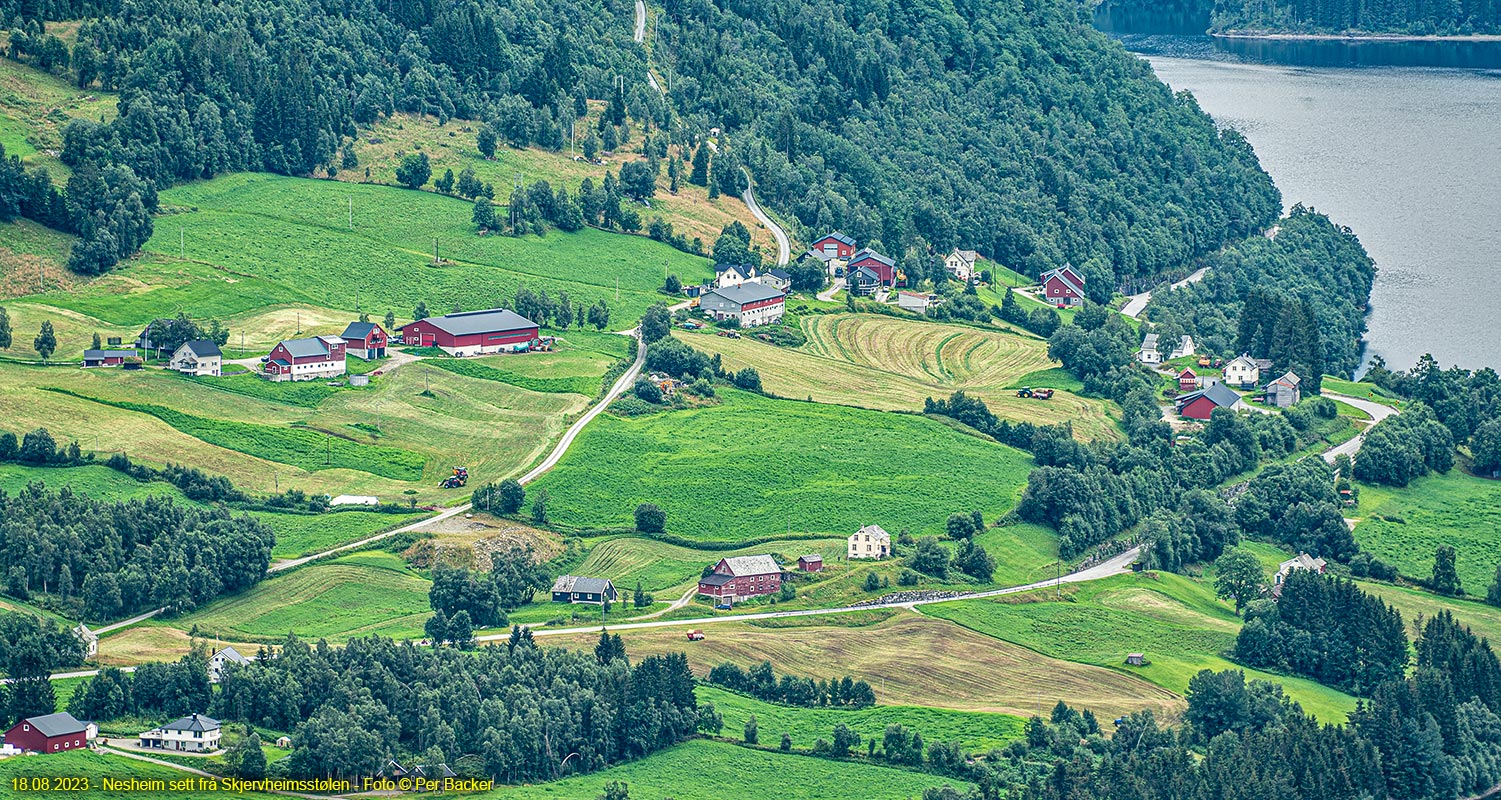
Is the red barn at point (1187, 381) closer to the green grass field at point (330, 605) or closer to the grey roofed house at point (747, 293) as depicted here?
the grey roofed house at point (747, 293)

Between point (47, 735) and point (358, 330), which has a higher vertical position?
point (358, 330)

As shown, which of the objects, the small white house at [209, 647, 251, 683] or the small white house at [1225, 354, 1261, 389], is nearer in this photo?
the small white house at [209, 647, 251, 683]

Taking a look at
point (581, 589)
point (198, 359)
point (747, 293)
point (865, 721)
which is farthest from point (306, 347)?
point (865, 721)

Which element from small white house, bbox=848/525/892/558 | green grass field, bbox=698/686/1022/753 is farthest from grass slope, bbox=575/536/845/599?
green grass field, bbox=698/686/1022/753

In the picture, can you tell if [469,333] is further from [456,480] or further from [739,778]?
[739,778]

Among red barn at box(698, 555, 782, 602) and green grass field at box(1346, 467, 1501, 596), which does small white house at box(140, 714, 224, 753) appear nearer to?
red barn at box(698, 555, 782, 602)

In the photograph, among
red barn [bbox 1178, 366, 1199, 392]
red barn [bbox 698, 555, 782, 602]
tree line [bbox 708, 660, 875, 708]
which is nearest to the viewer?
tree line [bbox 708, 660, 875, 708]
